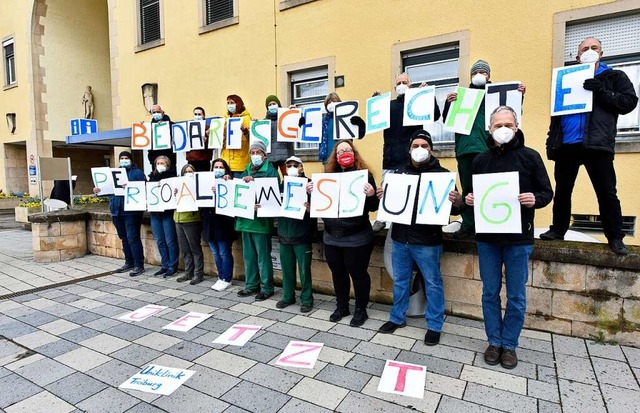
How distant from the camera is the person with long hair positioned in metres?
6.45

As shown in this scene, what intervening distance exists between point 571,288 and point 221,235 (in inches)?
171

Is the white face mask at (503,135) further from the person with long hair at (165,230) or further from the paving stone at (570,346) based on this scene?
the person with long hair at (165,230)

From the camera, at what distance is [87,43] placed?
1770cm

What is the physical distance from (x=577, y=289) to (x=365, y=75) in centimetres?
577

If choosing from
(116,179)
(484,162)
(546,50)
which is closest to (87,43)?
(116,179)

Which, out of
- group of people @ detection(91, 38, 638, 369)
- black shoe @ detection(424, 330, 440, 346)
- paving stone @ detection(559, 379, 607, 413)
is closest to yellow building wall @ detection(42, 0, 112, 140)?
group of people @ detection(91, 38, 638, 369)

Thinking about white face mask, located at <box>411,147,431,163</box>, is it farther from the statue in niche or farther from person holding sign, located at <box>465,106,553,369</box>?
the statue in niche

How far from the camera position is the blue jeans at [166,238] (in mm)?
6461

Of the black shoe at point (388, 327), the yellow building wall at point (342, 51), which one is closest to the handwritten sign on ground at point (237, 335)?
the black shoe at point (388, 327)

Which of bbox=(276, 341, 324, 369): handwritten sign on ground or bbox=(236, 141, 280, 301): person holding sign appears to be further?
bbox=(236, 141, 280, 301): person holding sign

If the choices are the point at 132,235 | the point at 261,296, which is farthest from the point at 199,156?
the point at 261,296

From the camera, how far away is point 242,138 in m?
6.21

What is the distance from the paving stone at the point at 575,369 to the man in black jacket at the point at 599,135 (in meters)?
1.07

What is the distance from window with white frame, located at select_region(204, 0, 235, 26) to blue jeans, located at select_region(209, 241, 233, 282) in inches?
271
